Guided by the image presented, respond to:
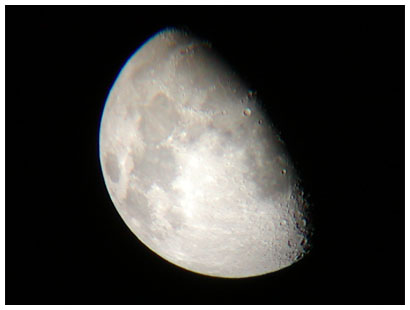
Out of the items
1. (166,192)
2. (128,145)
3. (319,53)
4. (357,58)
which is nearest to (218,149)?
(166,192)

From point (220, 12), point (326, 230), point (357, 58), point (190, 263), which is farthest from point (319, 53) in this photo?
point (190, 263)

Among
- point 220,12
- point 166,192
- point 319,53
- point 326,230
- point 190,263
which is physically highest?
point 220,12

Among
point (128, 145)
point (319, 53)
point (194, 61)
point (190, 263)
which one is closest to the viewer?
point (319, 53)

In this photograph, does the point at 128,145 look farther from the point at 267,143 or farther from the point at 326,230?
the point at 326,230

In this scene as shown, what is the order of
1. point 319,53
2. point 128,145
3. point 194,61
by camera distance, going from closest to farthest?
point 319,53 < point 194,61 < point 128,145

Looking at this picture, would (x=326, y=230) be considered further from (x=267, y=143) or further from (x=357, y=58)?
(x=357, y=58)

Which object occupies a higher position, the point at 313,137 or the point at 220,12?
the point at 220,12

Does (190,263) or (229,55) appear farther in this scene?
(190,263)
